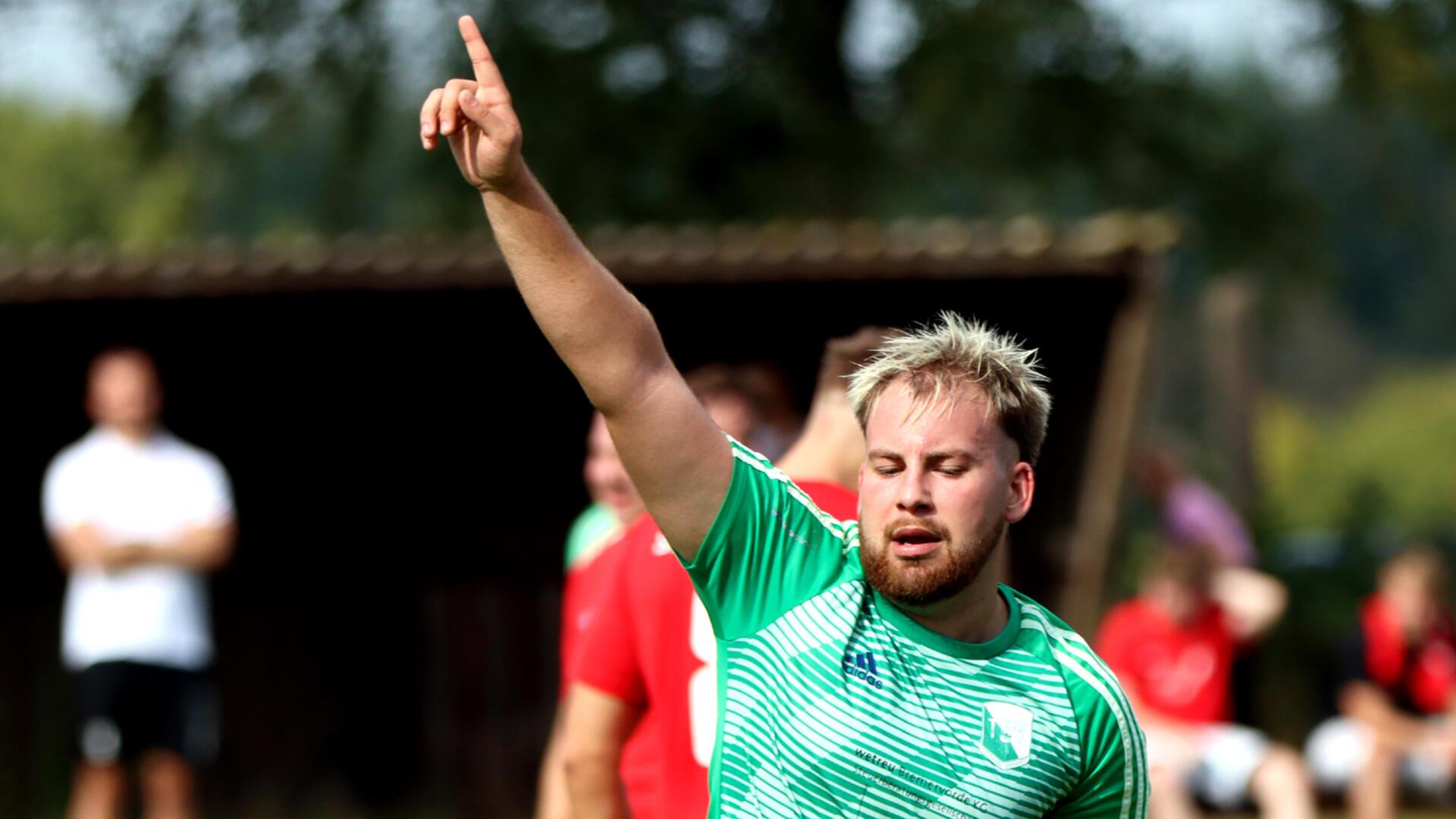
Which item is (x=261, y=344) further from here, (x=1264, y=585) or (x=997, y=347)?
(x=997, y=347)

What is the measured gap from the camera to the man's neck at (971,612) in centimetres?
282

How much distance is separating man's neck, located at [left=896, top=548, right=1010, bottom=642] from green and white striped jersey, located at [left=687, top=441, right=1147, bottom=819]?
2cm

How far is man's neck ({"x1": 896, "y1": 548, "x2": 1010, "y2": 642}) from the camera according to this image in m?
2.82

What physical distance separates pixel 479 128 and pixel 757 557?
741mm

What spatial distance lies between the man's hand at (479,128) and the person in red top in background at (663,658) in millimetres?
1337

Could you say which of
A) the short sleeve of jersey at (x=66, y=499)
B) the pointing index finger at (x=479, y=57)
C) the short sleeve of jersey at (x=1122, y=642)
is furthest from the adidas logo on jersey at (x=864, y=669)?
the short sleeve of jersey at (x=1122, y=642)

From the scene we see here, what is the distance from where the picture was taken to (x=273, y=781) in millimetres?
11477

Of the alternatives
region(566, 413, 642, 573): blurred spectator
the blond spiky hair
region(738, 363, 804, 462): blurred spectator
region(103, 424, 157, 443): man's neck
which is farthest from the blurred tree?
the blond spiky hair

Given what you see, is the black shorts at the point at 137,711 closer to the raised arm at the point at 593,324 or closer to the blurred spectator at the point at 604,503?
the blurred spectator at the point at 604,503

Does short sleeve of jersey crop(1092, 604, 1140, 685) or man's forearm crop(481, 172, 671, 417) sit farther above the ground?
short sleeve of jersey crop(1092, 604, 1140, 685)

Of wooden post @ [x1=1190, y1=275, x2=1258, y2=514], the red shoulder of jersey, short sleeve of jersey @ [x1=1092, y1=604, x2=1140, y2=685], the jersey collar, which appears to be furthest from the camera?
wooden post @ [x1=1190, y1=275, x2=1258, y2=514]

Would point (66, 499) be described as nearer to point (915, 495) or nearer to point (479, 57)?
point (479, 57)

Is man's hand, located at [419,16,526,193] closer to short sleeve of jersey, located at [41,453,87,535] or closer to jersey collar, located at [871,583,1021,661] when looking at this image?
jersey collar, located at [871,583,1021,661]

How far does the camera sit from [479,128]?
9.00 ft
